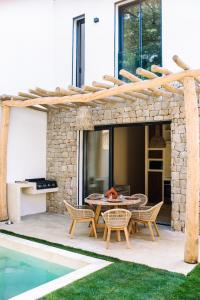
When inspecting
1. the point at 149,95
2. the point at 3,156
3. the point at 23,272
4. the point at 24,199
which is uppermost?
the point at 149,95

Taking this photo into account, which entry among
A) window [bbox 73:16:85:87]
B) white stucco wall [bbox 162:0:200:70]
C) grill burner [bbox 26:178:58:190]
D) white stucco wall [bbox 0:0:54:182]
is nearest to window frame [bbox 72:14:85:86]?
window [bbox 73:16:85:87]

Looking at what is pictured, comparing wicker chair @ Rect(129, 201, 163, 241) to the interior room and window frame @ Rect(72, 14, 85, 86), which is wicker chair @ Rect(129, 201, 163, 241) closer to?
the interior room

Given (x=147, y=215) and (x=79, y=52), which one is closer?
(x=147, y=215)

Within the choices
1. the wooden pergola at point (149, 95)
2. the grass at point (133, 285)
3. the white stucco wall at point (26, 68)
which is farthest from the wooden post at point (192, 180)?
the white stucco wall at point (26, 68)

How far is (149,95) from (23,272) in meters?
5.20

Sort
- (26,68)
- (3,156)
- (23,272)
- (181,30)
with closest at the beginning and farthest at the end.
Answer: (23,272)
(181,30)
(3,156)
(26,68)

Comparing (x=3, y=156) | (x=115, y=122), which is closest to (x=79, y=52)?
(x=115, y=122)

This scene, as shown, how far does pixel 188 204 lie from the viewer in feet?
17.9

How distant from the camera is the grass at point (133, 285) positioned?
417cm

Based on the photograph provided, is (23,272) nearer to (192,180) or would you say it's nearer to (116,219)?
(116,219)

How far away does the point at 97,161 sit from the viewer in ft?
33.2

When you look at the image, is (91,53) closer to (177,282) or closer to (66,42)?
(66,42)

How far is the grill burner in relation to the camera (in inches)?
388

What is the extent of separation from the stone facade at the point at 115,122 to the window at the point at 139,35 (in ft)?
3.98
